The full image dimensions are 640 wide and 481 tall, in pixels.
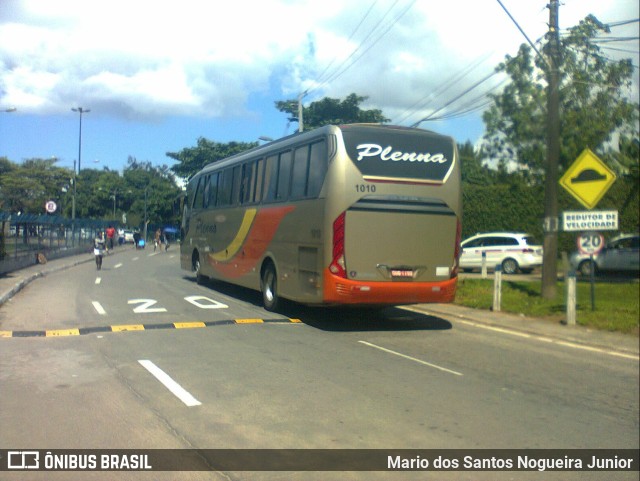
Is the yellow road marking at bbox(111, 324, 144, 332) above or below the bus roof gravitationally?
below

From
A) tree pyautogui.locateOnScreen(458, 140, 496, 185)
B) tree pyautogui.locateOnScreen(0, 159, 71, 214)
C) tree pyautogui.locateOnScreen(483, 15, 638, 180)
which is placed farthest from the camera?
tree pyautogui.locateOnScreen(0, 159, 71, 214)

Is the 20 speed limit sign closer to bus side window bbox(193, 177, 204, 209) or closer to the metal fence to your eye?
bus side window bbox(193, 177, 204, 209)

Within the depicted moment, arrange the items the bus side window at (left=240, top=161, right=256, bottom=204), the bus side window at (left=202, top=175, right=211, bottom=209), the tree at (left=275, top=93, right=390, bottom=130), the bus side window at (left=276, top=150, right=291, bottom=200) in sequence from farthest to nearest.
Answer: the tree at (left=275, top=93, right=390, bottom=130)
the bus side window at (left=202, top=175, right=211, bottom=209)
the bus side window at (left=240, top=161, right=256, bottom=204)
the bus side window at (left=276, top=150, right=291, bottom=200)

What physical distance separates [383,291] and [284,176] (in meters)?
3.57

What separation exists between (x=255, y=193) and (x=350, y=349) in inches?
250

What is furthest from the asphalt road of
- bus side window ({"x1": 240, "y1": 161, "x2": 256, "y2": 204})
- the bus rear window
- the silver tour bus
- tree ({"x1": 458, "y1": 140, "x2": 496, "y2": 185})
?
bus side window ({"x1": 240, "y1": 161, "x2": 256, "y2": 204})

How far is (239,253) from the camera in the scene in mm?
16328

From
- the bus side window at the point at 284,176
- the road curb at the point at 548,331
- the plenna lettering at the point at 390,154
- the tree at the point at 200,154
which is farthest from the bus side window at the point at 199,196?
the tree at the point at 200,154

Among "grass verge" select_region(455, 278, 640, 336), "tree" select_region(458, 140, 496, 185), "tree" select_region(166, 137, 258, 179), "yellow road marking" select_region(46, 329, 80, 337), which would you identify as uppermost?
"tree" select_region(166, 137, 258, 179)

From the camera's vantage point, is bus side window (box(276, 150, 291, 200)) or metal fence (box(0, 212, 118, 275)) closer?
bus side window (box(276, 150, 291, 200))

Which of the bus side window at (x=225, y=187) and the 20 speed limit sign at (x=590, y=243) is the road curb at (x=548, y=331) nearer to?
the 20 speed limit sign at (x=590, y=243)

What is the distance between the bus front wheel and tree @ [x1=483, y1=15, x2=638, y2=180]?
835cm

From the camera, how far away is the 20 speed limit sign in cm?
1083

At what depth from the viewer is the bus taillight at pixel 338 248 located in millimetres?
11234
